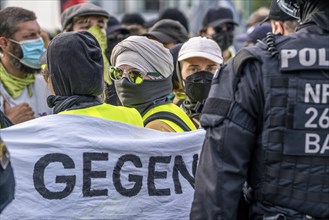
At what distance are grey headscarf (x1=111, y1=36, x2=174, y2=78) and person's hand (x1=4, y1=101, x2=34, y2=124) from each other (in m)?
1.44

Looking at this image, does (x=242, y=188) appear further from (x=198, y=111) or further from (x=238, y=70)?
(x=198, y=111)

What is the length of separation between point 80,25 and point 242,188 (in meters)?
4.91

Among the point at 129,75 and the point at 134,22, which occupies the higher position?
the point at 129,75

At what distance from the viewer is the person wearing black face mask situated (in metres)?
5.87

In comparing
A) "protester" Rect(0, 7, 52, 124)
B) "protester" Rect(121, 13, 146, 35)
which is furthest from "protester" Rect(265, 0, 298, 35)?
"protester" Rect(121, 13, 146, 35)

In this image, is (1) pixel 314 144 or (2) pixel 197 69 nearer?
(1) pixel 314 144

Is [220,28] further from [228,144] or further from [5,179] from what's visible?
[5,179]

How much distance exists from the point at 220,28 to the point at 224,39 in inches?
11.0

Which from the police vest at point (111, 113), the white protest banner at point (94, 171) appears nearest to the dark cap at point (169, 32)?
the police vest at point (111, 113)

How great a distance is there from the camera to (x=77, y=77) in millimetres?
4441

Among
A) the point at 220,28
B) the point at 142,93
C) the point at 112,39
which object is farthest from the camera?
the point at 220,28

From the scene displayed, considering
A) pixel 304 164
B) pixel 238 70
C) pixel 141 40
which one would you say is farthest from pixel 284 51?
pixel 141 40

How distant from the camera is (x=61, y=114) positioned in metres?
4.30

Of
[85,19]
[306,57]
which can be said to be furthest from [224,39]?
[306,57]
